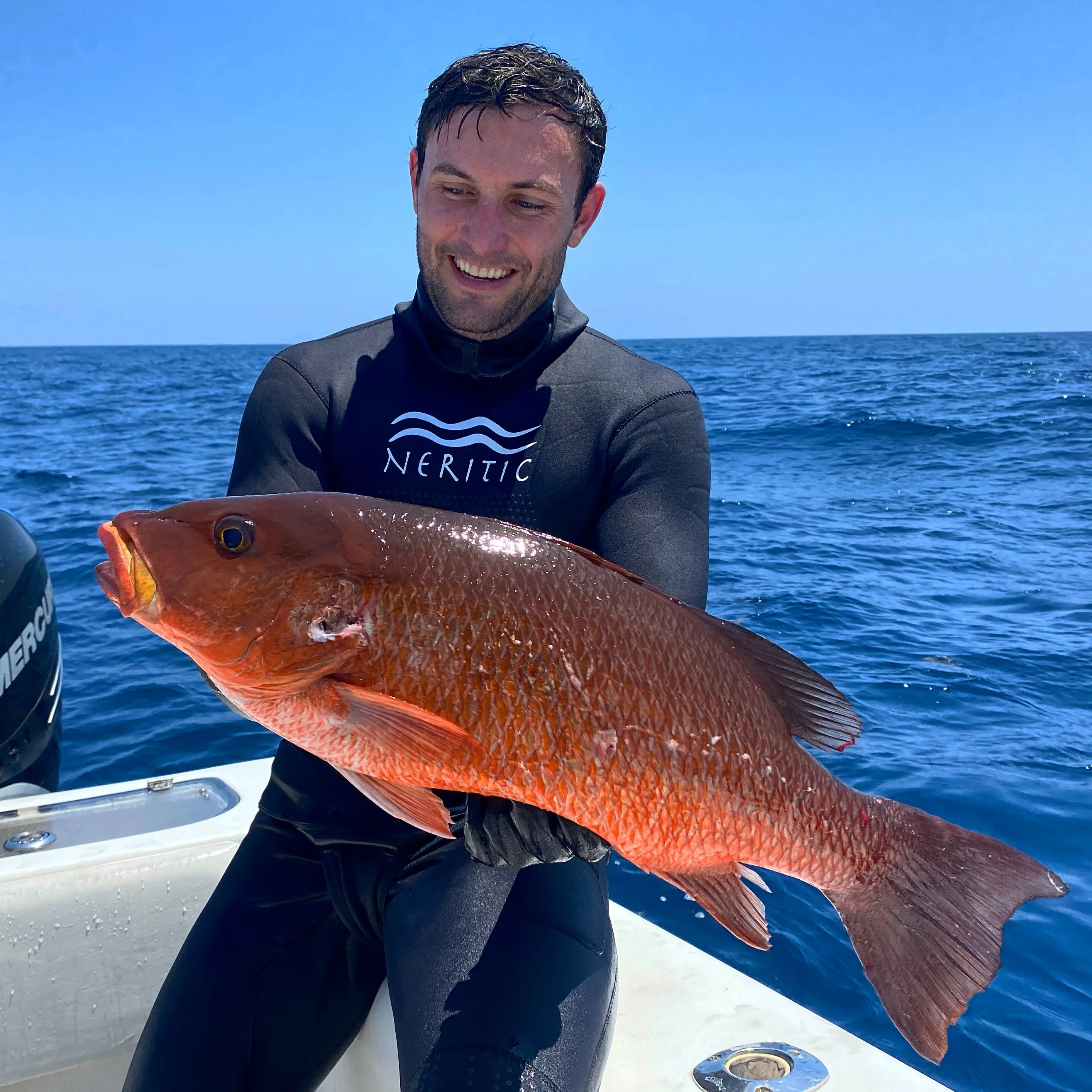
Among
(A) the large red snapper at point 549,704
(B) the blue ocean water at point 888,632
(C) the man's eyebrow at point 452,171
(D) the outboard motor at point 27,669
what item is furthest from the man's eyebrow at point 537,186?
(B) the blue ocean water at point 888,632

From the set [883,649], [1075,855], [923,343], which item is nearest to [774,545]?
[883,649]

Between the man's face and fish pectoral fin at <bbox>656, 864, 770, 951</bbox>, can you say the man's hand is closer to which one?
fish pectoral fin at <bbox>656, 864, 770, 951</bbox>

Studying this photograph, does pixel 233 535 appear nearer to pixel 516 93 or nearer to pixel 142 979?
pixel 516 93

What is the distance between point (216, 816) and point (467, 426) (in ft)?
5.62

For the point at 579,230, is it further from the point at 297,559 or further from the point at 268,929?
the point at 268,929

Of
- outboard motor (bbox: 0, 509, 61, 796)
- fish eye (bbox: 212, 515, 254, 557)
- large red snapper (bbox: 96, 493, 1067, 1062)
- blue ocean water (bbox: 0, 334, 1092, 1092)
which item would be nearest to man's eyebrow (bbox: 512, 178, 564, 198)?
large red snapper (bbox: 96, 493, 1067, 1062)

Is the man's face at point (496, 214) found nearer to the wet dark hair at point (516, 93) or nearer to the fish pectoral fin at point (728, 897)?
the wet dark hair at point (516, 93)

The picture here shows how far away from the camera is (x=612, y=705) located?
74.8 inches

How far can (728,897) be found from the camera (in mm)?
2018

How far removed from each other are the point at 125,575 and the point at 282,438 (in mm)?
990

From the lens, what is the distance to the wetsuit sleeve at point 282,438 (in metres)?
2.74

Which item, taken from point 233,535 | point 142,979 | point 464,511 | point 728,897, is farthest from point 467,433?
point 142,979

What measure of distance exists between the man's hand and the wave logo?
45.5 inches

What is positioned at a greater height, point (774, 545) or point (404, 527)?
point (404, 527)
